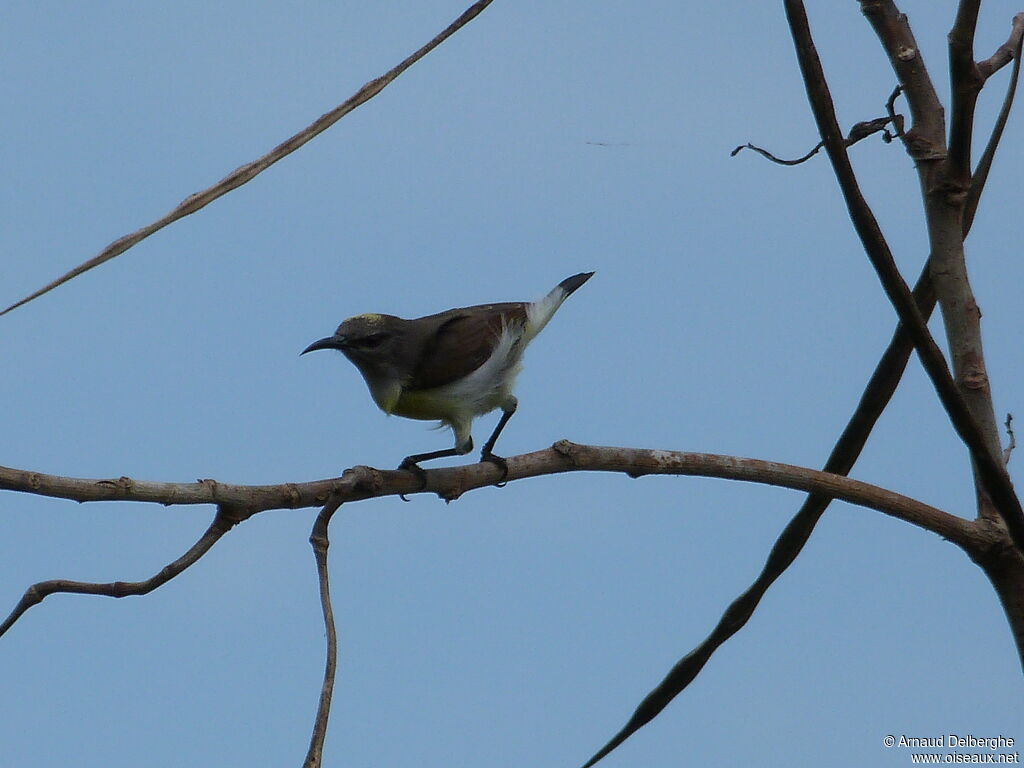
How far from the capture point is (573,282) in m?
6.87

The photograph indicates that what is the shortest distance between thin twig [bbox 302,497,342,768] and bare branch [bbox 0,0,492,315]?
103 centimetres

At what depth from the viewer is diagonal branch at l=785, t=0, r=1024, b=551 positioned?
3.22 meters

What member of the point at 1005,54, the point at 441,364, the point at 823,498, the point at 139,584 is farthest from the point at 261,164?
the point at 441,364

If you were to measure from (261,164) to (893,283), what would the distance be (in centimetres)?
190

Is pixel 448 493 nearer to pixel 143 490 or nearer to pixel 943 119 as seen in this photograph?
Result: pixel 143 490

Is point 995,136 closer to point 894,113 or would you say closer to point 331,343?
point 894,113

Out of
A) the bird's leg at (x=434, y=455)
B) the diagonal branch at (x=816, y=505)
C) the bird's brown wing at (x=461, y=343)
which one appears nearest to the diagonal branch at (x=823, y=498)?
the diagonal branch at (x=816, y=505)

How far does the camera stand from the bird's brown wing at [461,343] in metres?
Answer: 6.01

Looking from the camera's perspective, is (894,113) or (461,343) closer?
(894,113)

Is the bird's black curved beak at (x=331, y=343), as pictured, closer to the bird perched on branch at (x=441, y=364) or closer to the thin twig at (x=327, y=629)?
the bird perched on branch at (x=441, y=364)

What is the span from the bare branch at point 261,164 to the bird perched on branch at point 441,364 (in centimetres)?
323

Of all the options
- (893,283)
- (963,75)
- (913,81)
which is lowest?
(893,283)

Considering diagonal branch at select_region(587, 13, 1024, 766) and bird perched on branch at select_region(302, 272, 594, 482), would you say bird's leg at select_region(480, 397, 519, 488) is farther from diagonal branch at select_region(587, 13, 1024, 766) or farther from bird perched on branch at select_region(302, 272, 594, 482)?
diagonal branch at select_region(587, 13, 1024, 766)

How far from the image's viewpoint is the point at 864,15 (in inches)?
163
